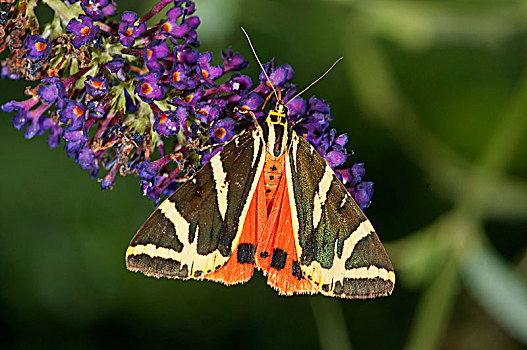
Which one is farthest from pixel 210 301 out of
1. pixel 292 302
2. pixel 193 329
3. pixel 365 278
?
pixel 365 278

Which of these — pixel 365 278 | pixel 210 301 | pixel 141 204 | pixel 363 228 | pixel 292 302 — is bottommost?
pixel 292 302

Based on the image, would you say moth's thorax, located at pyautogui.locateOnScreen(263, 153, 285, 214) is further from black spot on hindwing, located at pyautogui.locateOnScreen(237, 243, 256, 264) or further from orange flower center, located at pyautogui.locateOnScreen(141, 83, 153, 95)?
orange flower center, located at pyautogui.locateOnScreen(141, 83, 153, 95)

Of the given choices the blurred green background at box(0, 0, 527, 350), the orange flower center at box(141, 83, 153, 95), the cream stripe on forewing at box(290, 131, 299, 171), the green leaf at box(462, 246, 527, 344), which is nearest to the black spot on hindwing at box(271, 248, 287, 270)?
the cream stripe on forewing at box(290, 131, 299, 171)

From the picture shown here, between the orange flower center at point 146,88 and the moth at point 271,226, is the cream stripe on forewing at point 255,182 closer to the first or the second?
the moth at point 271,226

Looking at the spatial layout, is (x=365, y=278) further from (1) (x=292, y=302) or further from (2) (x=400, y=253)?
(1) (x=292, y=302)

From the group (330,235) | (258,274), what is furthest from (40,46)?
(258,274)

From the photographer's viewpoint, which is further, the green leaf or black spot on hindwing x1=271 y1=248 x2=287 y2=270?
the green leaf
